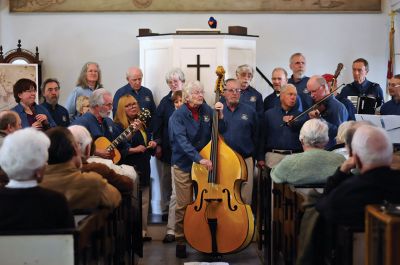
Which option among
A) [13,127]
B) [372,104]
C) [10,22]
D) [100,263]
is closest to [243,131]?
[372,104]

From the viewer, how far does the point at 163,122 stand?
715cm

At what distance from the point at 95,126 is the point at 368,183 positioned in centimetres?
Answer: 310

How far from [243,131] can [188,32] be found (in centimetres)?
154

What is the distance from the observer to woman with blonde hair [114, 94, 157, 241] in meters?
6.35

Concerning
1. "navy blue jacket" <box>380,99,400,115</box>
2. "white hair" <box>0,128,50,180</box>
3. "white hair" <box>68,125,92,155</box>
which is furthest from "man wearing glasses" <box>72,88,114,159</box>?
"navy blue jacket" <box>380,99,400,115</box>

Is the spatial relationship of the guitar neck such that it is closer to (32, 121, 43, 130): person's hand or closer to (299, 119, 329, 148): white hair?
(32, 121, 43, 130): person's hand

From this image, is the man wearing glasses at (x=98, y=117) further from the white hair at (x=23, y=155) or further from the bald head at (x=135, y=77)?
the white hair at (x=23, y=155)

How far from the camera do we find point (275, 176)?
470 centimetres

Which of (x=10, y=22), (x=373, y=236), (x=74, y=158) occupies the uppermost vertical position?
(x=10, y=22)

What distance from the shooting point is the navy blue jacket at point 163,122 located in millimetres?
7125

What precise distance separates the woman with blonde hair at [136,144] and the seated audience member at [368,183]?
10.3 ft

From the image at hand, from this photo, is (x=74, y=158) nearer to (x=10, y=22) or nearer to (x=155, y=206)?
(x=155, y=206)

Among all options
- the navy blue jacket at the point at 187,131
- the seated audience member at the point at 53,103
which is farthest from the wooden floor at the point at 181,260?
the seated audience member at the point at 53,103

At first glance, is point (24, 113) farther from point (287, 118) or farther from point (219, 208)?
point (287, 118)
